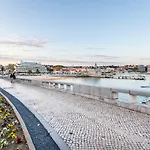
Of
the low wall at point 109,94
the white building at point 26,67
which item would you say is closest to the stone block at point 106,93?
the low wall at point 109,94

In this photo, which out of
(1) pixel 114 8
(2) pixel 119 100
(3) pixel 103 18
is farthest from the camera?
(3) pixel 103 18

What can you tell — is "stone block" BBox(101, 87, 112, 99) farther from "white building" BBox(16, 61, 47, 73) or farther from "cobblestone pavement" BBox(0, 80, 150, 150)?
"white building" BBox(16, 61, 47, 73)

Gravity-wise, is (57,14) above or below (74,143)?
above

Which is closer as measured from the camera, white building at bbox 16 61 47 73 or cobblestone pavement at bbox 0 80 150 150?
cobblestone pavement at bbox 0 80 150 150

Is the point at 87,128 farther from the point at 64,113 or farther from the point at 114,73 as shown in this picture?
the point at 114,73

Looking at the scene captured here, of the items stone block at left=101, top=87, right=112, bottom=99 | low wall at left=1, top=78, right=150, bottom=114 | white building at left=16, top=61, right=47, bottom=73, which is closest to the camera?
low wall at left=1, top=78, right=150, bottom=114

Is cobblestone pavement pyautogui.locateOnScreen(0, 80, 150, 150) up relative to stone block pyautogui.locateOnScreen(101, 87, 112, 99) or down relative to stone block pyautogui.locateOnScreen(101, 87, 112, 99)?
down

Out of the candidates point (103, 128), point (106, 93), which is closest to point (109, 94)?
point (106, 93)

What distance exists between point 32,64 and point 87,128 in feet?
559

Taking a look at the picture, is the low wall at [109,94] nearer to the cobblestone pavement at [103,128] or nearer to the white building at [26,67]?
Result: the cobblestone pavement at [103,128]

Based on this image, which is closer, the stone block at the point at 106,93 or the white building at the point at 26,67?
the stone block at the point at 106,93

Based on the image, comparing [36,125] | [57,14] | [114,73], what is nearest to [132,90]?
[36,125]

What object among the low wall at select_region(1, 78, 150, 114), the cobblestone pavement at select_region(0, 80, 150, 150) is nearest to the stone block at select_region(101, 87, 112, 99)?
the low wall at select_region(1, 78, 150, 114)

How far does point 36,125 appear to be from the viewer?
688 centimetres
